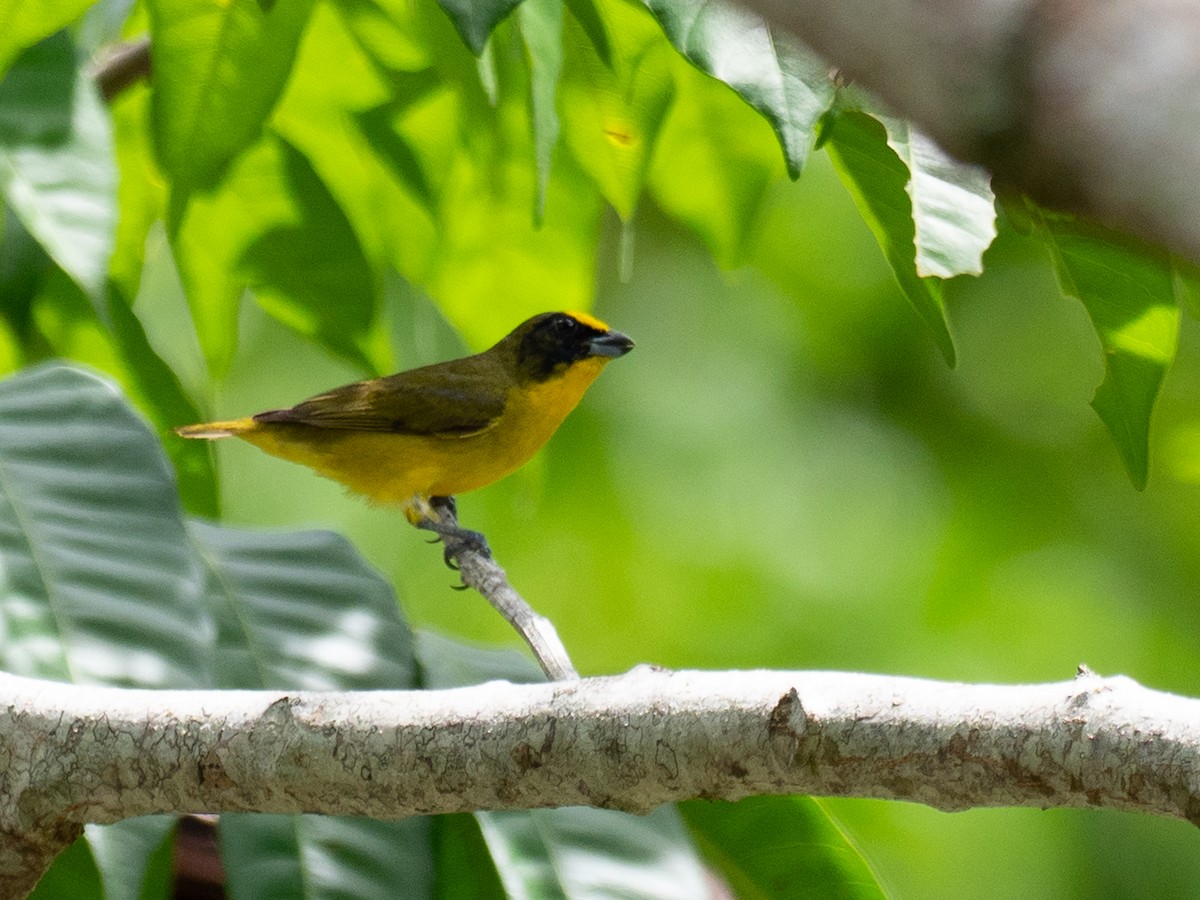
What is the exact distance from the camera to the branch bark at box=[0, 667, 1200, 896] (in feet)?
4.83

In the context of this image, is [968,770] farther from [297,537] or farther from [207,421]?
[207,421]

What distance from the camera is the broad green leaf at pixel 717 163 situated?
2.94 meters

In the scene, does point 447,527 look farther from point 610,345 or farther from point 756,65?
point 756,65

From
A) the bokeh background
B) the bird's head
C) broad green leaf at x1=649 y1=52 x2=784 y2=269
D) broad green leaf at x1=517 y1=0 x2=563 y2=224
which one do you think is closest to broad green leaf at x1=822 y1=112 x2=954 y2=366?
broad green leaf at x1=517 y1=0 x2=563 y2=224

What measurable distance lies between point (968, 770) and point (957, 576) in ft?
18.3

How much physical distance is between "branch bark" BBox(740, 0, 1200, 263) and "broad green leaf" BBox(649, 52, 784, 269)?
2.51 metres

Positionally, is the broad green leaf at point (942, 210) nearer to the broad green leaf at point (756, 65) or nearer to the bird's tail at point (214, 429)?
the broad green leaf at point (756, 65)

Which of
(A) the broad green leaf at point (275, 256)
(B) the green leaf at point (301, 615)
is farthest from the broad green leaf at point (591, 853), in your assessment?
(A) the broad green leaf at point (275, 256)

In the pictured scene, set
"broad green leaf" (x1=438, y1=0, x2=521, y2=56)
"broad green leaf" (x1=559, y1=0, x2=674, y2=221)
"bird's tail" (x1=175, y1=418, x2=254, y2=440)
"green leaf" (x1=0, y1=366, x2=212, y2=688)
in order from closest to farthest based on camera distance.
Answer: "broad green leaf" (x1=438, y1=0, x2=521, y2=56)
"green leaf" (x1=0, y1=366, x2=212, y2=688)
"broad green leaf" (x1=559, y1=0, x2=674, y2=221)
"bird's tail" (x1=175, y1=418, x2=254, y2=440)

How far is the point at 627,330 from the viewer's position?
721 cm

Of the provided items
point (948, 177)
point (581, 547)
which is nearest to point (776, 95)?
point (948, 177)

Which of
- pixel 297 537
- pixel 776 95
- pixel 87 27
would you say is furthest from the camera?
pixel 87 27

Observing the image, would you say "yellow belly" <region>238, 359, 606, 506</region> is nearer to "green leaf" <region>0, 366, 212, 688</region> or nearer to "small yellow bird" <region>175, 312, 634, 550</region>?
"small yellow bird" <region>175, 312, 634, 550</region>

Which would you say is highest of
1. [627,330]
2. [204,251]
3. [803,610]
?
[204,251]
